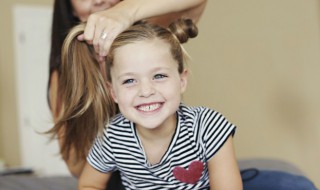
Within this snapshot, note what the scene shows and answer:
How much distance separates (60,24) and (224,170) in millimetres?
729

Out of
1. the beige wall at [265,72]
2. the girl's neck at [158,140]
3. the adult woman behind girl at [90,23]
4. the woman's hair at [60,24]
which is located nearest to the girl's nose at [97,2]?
the adult woman behind girl at [90,23]

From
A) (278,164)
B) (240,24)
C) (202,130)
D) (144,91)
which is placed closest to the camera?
(144,91)

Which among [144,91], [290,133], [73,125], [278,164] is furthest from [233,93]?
[144,91]

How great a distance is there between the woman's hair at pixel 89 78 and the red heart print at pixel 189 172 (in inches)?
9.4

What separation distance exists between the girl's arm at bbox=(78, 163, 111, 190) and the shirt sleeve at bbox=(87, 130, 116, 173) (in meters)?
0.02

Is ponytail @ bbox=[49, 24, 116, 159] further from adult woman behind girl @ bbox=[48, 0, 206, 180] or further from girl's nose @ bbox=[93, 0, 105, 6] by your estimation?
girl's nose @ bbox=[93, 0, 105, 6]

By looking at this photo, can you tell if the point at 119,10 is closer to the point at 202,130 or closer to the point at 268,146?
the point at 202,130

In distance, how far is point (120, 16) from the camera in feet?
3.58

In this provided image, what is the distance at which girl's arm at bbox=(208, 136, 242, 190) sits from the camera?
1179mm

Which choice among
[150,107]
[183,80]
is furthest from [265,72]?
[150,107]

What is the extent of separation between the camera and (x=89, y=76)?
1.26m

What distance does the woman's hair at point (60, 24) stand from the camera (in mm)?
1523

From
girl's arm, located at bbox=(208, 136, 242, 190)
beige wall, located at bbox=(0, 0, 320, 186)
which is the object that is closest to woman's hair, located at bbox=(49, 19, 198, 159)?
girl's arm, located at bbox=(208, 136, 242, 190)

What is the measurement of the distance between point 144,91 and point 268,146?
2.33m
